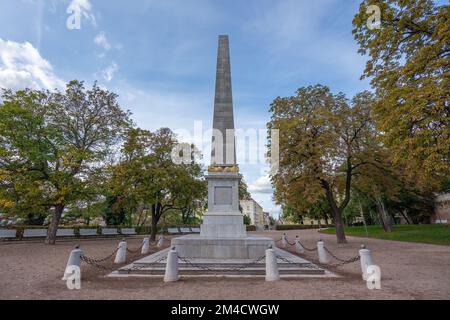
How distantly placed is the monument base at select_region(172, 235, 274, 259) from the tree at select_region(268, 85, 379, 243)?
7196 millimetres

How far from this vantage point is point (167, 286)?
24.4ft

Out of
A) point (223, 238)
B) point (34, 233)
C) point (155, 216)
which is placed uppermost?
point (155, 216)

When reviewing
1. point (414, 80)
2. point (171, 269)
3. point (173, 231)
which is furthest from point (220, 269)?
point (173, 231)

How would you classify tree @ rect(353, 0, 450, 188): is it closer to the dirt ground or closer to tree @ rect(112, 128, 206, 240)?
the dirt ground

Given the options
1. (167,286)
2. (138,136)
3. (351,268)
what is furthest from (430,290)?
(138,136)

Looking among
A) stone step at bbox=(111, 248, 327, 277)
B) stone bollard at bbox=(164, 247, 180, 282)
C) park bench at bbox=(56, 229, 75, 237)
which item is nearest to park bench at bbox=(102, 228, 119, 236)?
park bench at bbox=(56, 229, 75, 237)

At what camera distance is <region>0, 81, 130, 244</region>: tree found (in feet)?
61.4

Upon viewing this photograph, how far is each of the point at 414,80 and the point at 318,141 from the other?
24.5 ft

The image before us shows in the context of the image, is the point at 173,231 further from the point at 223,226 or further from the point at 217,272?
the point at 217,272

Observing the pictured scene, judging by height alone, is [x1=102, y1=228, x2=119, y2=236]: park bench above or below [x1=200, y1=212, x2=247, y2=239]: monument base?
below

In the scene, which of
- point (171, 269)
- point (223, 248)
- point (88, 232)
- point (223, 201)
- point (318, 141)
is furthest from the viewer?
point (88, 232)

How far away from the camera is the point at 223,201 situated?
42.8 feet

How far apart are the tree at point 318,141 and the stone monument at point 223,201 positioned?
5480mm
